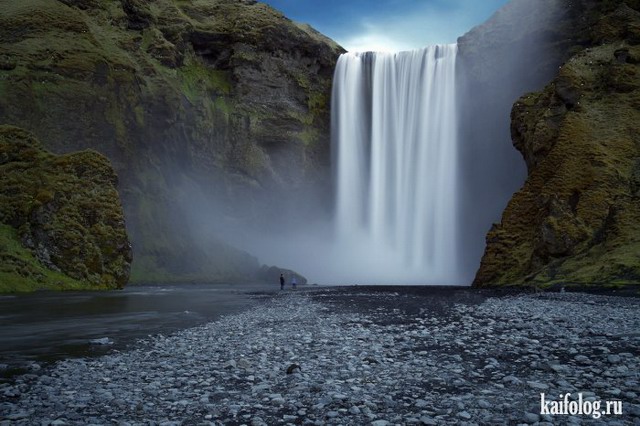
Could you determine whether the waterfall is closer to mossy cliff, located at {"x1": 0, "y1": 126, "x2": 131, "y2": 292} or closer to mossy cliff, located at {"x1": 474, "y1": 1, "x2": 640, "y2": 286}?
mossy cliff, located at {"x1": 474, "y1": 1, "x2": 640, "y2": 286}

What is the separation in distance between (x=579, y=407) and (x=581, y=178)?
3743cm

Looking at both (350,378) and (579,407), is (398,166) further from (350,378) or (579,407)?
(579,407)

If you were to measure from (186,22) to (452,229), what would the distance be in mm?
72743

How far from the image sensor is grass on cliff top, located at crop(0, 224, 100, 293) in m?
39.9

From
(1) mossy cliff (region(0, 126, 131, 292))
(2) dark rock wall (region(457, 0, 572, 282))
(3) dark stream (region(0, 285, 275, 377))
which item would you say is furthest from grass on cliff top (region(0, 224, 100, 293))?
(2) dark rock wall (region(457, 0, 572, 282))

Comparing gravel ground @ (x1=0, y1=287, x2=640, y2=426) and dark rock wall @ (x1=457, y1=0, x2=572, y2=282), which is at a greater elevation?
dark rock wall @ (x1=457, y1=0, x2=572, y2=282)

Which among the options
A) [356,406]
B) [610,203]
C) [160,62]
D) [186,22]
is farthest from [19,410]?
[186,22]

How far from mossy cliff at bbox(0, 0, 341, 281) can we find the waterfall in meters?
8.09

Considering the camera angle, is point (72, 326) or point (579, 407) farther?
point (72, 326)

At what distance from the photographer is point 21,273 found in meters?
41.4

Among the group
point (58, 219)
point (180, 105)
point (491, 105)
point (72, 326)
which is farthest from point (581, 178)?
point (180, 105)

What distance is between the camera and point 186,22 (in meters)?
103

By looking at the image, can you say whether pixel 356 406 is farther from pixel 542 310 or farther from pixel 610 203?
pixel 610 203

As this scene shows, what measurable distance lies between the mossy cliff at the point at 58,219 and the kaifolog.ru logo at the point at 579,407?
4404cm
